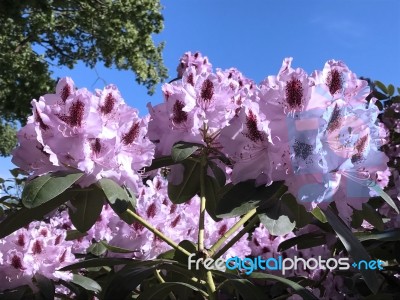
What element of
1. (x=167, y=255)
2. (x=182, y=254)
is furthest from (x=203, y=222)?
(x=167, y=255)

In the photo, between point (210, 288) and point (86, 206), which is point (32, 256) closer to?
point (86, 206)

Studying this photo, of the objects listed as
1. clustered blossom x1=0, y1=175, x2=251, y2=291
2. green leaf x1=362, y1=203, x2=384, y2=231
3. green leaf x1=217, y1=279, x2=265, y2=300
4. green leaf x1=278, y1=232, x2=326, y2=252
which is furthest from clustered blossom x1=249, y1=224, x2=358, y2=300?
green leaf x1=217, y1=279, x2=265, y2=300

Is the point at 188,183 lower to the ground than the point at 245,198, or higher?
higher

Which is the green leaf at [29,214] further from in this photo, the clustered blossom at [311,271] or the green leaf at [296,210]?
the clustered blossom at [311,271]

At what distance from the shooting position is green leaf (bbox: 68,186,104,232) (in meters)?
1.27

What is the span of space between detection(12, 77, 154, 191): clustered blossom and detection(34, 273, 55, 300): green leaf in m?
0.50

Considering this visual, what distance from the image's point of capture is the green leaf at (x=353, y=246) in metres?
1.11

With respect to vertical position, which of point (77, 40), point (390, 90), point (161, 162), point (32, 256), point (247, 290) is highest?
point (77, 40)

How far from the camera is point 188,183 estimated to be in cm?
142

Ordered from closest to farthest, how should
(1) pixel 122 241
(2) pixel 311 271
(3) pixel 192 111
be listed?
(3) pixel 192 111 < (1) pixel 122 241 < (2) pixel 311 271

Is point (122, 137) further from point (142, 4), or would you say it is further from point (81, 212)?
point (142, 4)

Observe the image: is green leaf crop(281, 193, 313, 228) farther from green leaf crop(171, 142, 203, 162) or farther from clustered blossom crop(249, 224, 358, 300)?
clustered blossom crop(249, 224, 358, 300)

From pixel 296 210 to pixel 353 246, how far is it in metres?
0.15

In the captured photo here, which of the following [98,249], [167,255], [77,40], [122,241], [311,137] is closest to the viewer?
[311,137]
